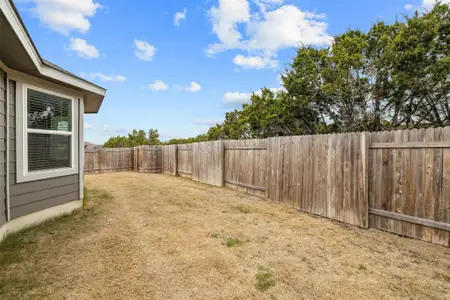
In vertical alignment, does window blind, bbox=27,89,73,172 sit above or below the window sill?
above

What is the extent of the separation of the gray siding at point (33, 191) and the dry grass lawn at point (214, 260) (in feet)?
1.29

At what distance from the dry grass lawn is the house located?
45 centimetres

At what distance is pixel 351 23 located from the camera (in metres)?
10.3

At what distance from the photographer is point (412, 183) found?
3340 mm

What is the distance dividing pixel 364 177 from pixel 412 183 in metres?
0.67

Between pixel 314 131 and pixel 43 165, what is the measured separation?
1144cm

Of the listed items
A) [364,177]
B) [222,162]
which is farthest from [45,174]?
[364,177]

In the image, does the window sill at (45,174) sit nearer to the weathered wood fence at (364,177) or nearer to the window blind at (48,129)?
the window blind at (48,129)

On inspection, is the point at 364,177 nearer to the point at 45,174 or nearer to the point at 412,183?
the point at 412,183

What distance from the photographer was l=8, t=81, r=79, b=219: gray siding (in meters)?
3.32

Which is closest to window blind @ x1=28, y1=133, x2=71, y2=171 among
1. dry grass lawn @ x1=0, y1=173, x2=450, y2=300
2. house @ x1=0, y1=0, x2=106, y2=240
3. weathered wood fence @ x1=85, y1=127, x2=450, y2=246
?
house @ x1=0, y1=0, x2=106, y2=240

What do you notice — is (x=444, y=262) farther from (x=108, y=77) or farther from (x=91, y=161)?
(x=91, y=161)

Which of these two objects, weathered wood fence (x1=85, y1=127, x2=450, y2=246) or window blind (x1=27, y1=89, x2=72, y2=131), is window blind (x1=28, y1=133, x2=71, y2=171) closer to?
window blind (x1=27, y1=89, x2=72, y2=131)

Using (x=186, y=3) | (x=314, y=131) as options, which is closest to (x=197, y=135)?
(x=314, y=131)
